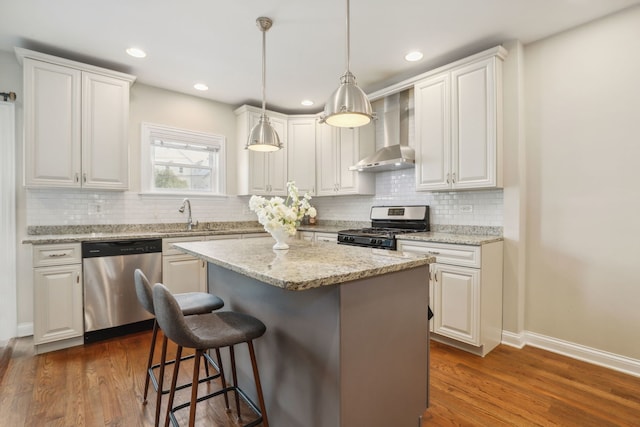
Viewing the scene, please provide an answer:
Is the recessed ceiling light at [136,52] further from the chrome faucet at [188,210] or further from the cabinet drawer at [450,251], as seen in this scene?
the cabinet drawer at [450,251]

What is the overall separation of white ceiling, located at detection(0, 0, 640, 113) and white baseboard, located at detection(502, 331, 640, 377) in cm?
258

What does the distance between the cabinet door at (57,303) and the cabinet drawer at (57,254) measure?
44 millimetres

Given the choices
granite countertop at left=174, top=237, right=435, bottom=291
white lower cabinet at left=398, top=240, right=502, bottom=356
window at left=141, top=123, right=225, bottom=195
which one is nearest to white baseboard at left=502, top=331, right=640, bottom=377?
white lower cabinet at left=398, top=240, right=502, bottom=356

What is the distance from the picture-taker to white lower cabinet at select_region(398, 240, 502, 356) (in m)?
2.60

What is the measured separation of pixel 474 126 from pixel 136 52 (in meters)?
3.19

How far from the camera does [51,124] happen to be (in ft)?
9.55

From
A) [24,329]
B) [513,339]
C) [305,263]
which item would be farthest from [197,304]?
[513,339]

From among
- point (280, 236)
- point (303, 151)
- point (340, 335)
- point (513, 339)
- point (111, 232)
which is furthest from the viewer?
point (303, 151)

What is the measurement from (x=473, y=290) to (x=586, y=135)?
1.52 meters

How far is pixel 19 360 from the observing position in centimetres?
257

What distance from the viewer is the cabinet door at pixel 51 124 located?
9.24ft

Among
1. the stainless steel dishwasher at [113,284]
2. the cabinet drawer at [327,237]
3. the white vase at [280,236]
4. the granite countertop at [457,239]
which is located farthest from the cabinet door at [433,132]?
the stainless steel dishwasher at [113,284]

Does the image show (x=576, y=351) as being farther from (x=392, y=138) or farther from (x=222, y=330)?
(x=222, y=330)

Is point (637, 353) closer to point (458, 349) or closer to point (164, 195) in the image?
point (458, 349)
